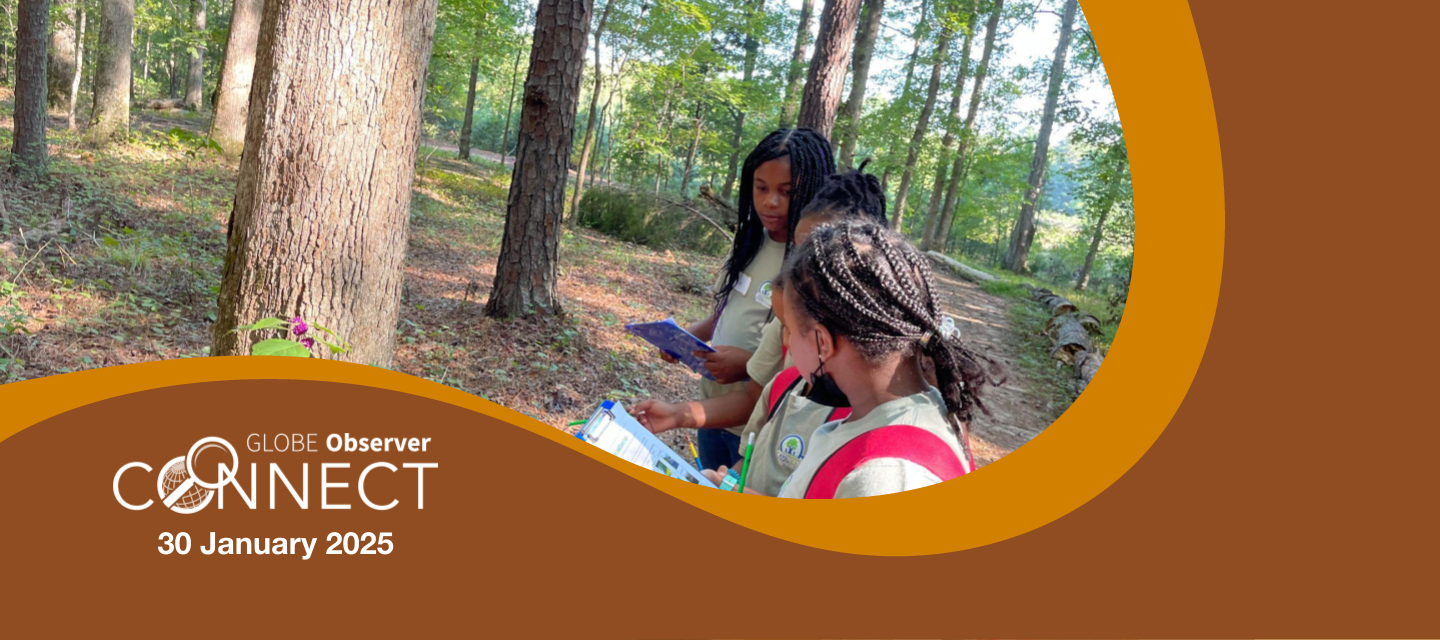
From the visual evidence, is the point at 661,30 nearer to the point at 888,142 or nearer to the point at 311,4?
the point at 888,142

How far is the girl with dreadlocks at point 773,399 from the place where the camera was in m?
1.83

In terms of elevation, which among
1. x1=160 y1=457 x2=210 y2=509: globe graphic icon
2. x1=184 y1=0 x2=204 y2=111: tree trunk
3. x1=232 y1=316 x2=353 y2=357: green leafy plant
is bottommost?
x1=160 y1=457 x2=210 y2=509: globe graphic icon

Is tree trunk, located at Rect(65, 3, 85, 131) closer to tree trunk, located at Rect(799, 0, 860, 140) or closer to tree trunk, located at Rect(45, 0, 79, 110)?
tree trunk, located at Rect(45, 0, 79, 110)

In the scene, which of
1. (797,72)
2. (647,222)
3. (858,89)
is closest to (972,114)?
(797,72)

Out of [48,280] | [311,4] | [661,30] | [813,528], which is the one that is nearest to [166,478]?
[813,528]

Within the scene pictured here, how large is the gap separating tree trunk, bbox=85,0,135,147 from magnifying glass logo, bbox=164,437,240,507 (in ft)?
37.7

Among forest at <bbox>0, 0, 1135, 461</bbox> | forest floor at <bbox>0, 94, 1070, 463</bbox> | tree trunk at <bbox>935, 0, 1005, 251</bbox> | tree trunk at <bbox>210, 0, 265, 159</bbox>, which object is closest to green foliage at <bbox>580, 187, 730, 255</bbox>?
forest at <bbox>0, 0, 1135, 461</bbox>

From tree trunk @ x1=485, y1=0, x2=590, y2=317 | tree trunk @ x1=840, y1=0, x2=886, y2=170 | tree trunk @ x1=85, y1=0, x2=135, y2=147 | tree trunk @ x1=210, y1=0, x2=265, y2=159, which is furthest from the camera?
tree trunk @ x1=840, y1=0, x2=886, y2=170

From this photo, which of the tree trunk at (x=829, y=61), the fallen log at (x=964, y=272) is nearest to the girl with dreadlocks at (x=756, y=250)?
the tree trunk at (x=829, y=61)

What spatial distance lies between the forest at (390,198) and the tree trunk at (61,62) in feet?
0.13

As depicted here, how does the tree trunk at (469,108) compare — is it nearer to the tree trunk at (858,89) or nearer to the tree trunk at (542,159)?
the tree trunk at (858,89)

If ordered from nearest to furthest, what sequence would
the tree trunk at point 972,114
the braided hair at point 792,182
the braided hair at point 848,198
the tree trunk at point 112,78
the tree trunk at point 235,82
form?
the braided hair at point 848,198 → the braided hair at point 792,182 → the tree trunk at point 235,82 → the tree trunk at point 112,78 → the tree trunk at point 972,114

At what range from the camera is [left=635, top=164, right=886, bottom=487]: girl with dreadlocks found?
5.99 feet

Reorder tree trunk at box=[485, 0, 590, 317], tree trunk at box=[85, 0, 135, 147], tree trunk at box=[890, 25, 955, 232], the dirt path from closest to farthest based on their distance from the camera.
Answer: tree trunk at box=[485, 0, 590, 317] → the dirt path → tree trunk at box=[85, 0, 135, 147] → tree trunk at box=[890, 25, 955, 232]
